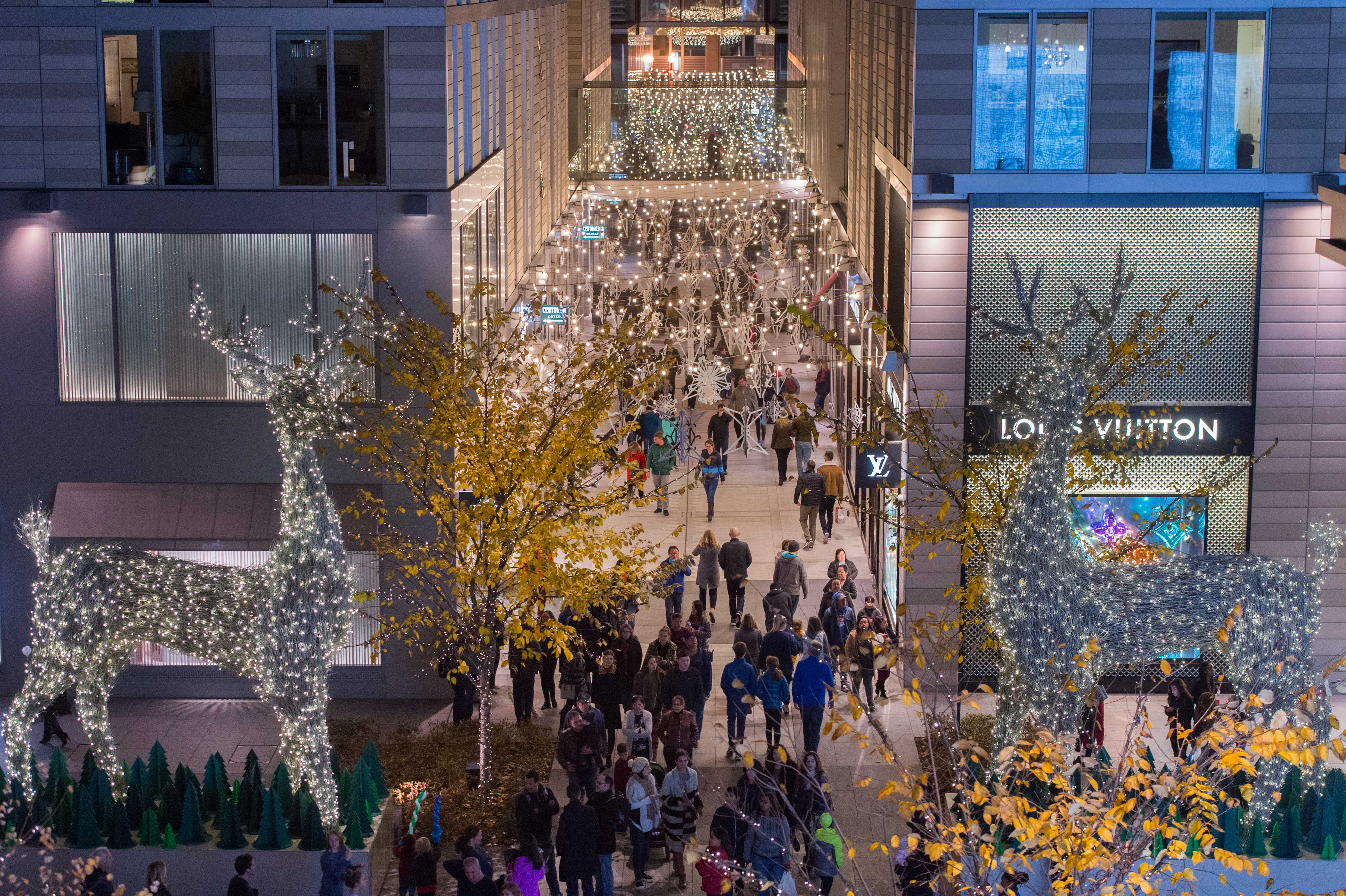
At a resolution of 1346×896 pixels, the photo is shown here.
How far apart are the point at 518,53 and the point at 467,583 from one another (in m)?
15.0

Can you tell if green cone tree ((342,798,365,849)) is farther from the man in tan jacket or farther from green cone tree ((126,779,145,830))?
the man in tan jacket

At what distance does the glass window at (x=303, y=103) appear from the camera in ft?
65.3

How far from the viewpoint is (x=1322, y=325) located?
19.5m

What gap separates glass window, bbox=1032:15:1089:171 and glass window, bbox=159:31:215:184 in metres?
10.3

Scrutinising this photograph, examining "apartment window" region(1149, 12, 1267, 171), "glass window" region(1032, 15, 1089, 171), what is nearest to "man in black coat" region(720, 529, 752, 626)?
"glass window" region(1032, 15, 1089, 171)

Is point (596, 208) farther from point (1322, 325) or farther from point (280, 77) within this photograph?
point (1322, 325)

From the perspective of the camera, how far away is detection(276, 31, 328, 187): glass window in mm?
19891

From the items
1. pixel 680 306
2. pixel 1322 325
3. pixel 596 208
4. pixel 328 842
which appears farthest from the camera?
pixel 596 208

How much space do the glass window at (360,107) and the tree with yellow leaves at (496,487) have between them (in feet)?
8.53

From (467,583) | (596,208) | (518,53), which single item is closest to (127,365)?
(467,583)

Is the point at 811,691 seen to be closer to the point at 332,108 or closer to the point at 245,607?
the point at 245,607

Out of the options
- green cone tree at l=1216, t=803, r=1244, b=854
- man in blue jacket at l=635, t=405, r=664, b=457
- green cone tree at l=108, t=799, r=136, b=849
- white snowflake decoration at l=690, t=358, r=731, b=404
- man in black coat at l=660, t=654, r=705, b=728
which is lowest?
green cone tree at l=108, t=799, r=136, b=849

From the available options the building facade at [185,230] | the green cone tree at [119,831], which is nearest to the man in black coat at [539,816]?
the green cone tree at [119,831]

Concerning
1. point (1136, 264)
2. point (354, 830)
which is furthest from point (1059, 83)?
point (354, 830)
